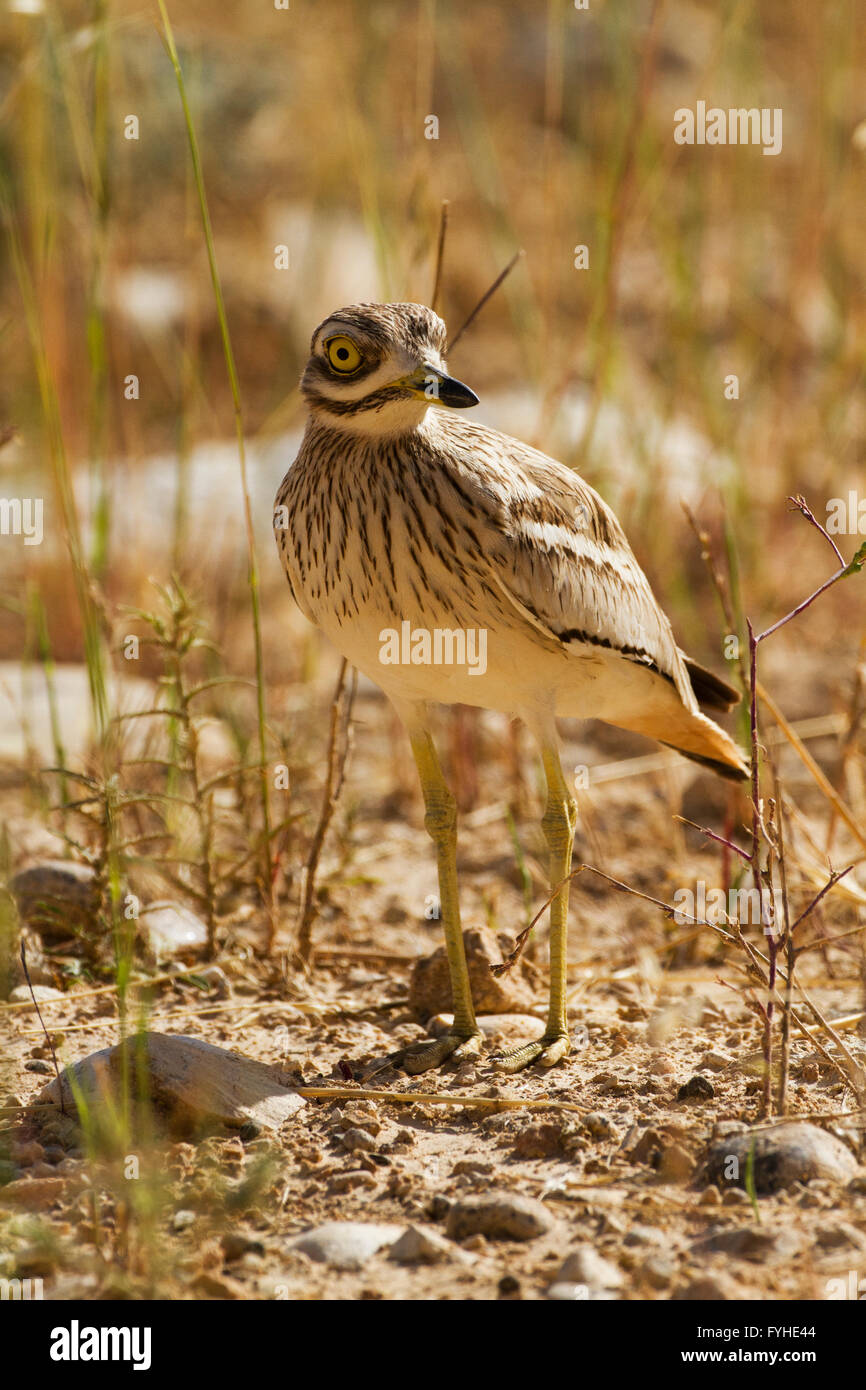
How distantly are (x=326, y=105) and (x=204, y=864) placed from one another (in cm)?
736

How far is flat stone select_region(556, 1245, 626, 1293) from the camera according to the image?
7.06 feet

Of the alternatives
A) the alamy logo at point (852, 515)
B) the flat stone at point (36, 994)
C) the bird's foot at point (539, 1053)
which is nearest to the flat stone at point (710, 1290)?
the bird's foot at point (539, 1053)

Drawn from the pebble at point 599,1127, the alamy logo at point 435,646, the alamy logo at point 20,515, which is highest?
the alamy logo at point 20,515

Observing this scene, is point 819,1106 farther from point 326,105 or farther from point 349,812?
point 326,105

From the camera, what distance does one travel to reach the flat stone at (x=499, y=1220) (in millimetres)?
2326

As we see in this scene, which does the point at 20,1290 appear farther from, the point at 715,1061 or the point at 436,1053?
the point at 715,1061

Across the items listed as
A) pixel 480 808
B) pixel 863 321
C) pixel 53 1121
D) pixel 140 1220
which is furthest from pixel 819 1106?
pixel 863 321

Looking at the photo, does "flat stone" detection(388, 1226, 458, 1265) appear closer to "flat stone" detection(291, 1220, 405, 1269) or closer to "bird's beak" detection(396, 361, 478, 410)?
"flat stone" detection(291, 1220, 405, 1269)

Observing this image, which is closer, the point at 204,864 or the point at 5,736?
the point at 204,864

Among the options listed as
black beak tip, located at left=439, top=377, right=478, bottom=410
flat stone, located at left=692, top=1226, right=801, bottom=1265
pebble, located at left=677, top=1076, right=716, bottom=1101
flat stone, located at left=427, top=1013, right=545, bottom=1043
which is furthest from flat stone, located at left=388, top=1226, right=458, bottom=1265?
black beak tip, located at left=439, top=377, right=478, bottom=410

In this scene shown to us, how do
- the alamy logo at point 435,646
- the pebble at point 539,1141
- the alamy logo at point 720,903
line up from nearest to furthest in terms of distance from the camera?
the pebble at point 539,1141, the alamy logo at point 435,646, the alamy logo at point 720,903

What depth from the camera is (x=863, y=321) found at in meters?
5.85

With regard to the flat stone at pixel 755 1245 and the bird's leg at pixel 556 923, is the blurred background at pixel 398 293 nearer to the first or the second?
the bird's leg at pixel 556 923

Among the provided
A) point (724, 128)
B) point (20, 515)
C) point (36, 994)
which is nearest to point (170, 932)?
point (36, 994)
